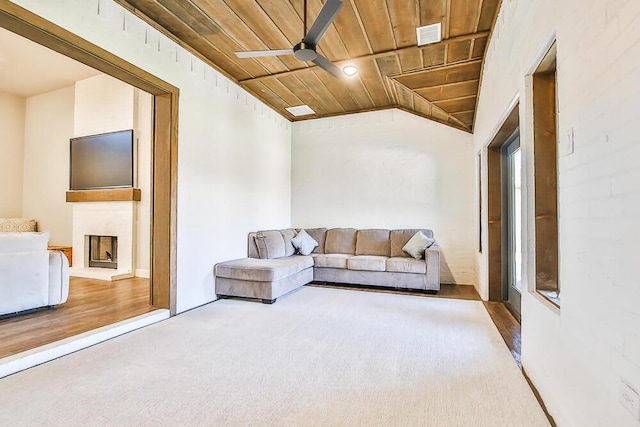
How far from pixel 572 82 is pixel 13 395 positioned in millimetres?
3468

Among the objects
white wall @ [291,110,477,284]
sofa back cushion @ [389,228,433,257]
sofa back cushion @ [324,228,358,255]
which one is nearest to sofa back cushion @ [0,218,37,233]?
white wall @ [291,110,477,284]

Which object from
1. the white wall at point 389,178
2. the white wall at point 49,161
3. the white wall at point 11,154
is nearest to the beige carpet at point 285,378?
the white wall at point 389,178

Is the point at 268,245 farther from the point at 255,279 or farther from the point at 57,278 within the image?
the point at 57,278

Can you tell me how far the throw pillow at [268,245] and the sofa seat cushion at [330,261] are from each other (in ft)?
1.91

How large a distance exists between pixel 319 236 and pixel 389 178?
63.9 inches

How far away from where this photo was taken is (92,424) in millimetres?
1589

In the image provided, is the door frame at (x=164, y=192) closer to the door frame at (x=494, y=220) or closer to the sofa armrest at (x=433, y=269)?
the sofa armrest at (x=433, y=269)

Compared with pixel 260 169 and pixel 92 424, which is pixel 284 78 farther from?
pixel 92 424

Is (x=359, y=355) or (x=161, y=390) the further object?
(x=359, y=355)

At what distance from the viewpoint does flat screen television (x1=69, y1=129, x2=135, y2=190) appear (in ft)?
16.9

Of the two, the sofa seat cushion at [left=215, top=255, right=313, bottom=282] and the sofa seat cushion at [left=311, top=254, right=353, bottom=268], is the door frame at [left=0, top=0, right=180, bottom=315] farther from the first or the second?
the sofa seat cushion at [left=311, top=254, right=353, bottom=268]

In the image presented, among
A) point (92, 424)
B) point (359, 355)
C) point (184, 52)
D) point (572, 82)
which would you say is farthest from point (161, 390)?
point (184, 52)

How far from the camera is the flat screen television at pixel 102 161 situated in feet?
16.9

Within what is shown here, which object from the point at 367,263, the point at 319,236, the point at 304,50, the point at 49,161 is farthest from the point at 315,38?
the point at 49,161
